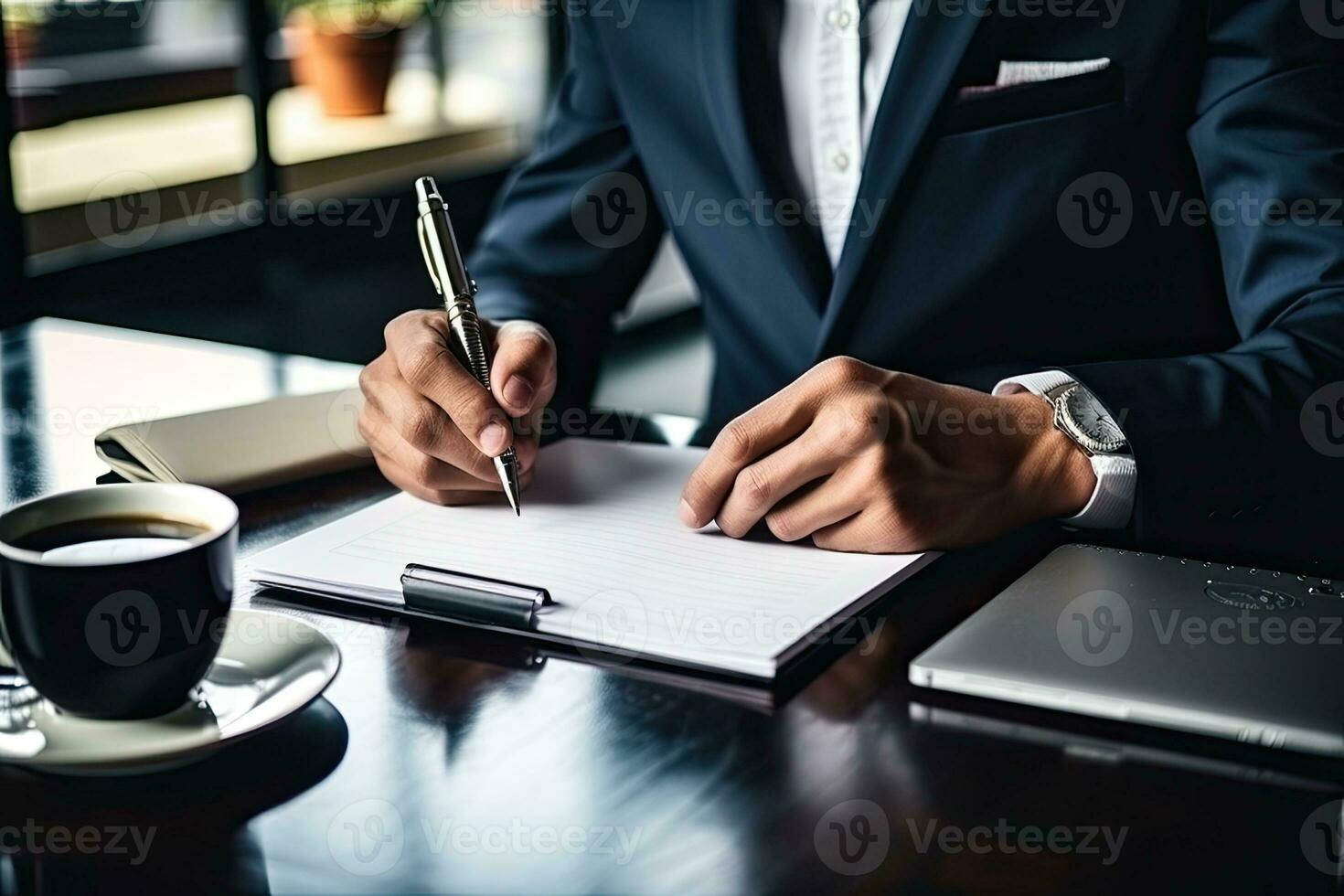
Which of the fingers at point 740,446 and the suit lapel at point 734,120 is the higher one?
the suit lapel at point 734,120

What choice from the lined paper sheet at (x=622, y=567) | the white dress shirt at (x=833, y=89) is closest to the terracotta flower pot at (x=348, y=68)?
the white dress shirt at (x=833, y=89)

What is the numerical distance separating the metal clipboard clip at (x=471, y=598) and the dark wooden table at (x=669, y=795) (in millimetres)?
21

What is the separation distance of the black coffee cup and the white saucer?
0.05 feet

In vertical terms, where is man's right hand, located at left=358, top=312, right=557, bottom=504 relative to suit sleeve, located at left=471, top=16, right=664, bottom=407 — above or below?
below

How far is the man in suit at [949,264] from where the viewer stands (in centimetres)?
103

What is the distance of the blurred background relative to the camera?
2.80 meters

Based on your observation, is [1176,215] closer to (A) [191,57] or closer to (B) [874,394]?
(B) [874,394]

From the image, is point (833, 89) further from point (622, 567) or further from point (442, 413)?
point (622, 567)

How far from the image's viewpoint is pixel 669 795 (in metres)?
0.68

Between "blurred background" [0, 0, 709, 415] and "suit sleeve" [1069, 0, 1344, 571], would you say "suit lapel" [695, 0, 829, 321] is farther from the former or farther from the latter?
"blurred background" [0, 0, 709, 415]

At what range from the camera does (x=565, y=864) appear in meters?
0.61

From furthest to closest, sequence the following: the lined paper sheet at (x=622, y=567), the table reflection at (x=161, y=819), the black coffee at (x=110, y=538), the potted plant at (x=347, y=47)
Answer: the potted plant at (x=347, y=47) < the lined paper sheet at (x=622, y=567) < the black coffee at (x=110, y=538) < the table reflection at (x=161, y=819)

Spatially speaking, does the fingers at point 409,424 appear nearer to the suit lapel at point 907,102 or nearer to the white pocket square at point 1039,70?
the suit lapel at point 907,102

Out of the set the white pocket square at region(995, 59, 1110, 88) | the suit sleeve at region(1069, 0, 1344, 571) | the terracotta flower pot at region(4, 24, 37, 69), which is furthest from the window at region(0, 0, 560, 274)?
the suit sleeve at region(1069, 0, 1344, 571)
